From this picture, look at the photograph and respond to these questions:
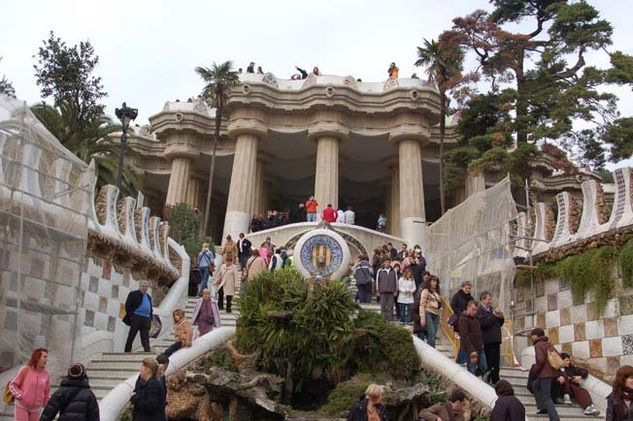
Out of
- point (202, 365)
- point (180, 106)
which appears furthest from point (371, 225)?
point (202, 365)

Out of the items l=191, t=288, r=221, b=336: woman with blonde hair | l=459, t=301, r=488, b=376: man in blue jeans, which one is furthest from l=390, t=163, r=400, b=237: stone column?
l=459, t=301, r=488, b=376: man in blue jeans

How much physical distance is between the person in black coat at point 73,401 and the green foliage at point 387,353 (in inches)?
238

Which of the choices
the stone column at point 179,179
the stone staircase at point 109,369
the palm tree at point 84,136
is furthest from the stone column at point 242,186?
the stone staircase at point 109,369

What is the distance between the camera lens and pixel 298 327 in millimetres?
12766

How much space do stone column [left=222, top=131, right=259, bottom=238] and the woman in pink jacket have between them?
2600 centimetres

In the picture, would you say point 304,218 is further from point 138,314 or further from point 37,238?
point 37,238

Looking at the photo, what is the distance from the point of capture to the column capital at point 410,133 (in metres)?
36.1

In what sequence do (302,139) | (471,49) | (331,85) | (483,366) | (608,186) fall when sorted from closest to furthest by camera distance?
1. (483,366)
2. (471,49)
3. (608,186)
4. (331,85)
5. (302,139)

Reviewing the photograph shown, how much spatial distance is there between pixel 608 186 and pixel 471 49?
8906mm

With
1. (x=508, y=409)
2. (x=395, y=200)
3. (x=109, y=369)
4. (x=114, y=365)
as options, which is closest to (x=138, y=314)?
(x=114, y=365)

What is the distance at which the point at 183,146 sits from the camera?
39531mm

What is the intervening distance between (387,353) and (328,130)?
2378 cm

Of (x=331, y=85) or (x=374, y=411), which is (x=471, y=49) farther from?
(x=374, y=411)

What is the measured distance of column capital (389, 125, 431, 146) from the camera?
36.1m
